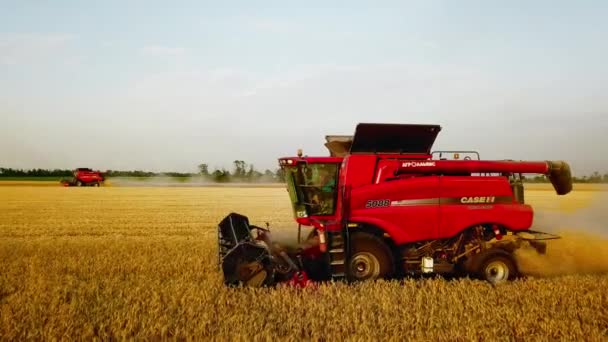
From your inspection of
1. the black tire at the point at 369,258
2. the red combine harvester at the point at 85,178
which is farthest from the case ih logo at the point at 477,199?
the red combine harvester at the point at 85,178

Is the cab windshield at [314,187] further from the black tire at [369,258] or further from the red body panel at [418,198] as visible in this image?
the black tire at [369,258]

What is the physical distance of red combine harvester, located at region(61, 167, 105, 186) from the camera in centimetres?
4509

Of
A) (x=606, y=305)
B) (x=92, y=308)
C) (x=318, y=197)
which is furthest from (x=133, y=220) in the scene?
(x=606, y=305)

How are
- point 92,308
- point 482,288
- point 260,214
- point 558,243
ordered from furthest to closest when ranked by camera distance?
point 260,214 → point 558,243 → point 482,288 → point 92,308

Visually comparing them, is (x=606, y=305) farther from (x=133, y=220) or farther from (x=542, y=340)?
(x=133, y=220)

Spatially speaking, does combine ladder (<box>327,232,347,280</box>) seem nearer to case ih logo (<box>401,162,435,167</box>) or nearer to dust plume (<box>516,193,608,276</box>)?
case ih logo (<box>401,162,435,167</box>)

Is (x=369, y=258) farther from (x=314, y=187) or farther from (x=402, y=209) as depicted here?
(x=314, y=187)

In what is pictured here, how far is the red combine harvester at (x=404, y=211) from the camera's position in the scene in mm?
8219

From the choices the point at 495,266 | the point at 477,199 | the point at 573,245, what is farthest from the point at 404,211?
the point at 573,245

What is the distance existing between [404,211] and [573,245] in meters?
4.22

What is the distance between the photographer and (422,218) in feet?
27.6

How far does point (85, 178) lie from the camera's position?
1778 inches

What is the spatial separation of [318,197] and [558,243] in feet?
16.3

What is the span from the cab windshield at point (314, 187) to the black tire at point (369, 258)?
0.70 meters
